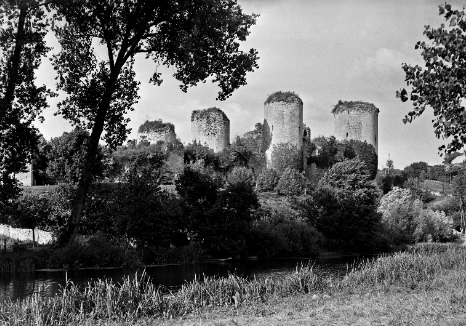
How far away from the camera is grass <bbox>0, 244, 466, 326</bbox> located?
785cm

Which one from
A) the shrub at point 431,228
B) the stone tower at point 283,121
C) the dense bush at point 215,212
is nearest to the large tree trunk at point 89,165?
the dense bush at point 215,212

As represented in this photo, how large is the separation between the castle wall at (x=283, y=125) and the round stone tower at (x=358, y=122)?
735cm

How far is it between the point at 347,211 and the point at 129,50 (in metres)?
17.6

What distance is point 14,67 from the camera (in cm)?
1551

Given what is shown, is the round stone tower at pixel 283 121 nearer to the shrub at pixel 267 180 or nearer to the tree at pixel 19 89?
the shrub at pixel 267 180

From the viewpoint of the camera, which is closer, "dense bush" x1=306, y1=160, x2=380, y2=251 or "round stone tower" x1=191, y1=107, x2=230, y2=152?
"dense bush" x1=306, y1=160, x2=380, y2=251

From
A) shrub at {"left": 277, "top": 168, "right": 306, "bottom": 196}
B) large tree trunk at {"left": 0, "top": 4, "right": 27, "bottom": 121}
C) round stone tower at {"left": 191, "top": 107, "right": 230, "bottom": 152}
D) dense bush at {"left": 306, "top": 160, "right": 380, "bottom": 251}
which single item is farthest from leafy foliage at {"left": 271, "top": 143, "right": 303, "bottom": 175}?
large tree trunk at {"left": 0, "top": 4, "right": 27, "bottom": 121}

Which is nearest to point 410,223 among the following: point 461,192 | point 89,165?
point 461,192

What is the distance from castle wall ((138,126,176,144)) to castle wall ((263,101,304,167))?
7.82 m

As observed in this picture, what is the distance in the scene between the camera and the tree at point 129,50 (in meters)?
16.7

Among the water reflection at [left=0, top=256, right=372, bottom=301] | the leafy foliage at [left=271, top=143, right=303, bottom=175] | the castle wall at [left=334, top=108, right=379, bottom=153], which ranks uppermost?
the castle wall at [left=334, top=108, right=379, bottom=153]

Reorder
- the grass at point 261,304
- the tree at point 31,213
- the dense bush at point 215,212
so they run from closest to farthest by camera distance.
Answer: the grass at point 261,304
the tree at point 31,213
the dense bush at point 215,212

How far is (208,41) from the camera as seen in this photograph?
671 inches

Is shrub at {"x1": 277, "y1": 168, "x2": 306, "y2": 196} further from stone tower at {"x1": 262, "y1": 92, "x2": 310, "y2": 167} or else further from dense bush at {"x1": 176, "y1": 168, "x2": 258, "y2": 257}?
dense bush at {"x1": 176, "y1": 168, "x2": 258, "y2": 257}
